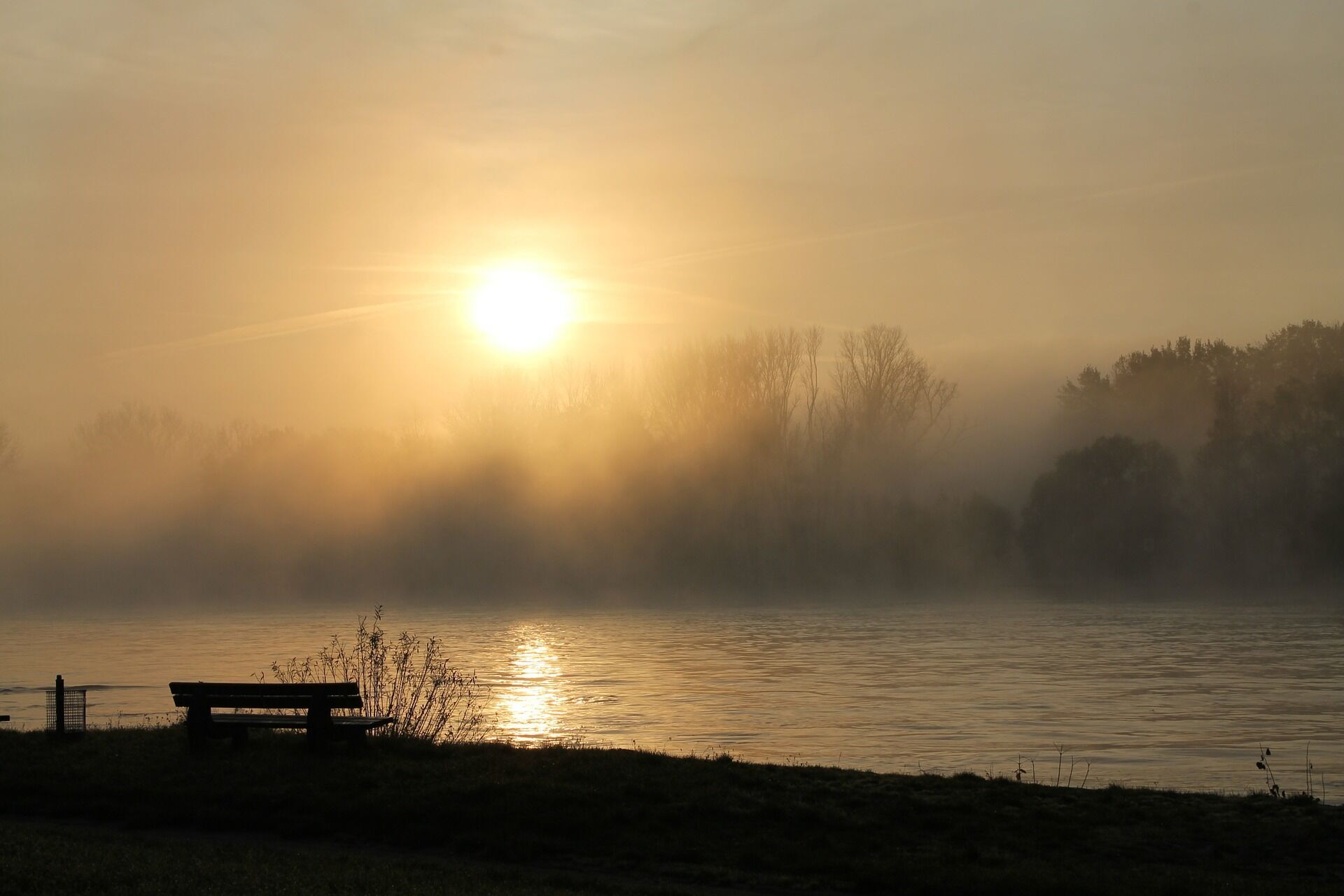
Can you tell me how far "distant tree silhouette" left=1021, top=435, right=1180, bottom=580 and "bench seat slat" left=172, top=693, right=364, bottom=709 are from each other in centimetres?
8819

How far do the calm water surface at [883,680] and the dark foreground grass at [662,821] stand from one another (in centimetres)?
589

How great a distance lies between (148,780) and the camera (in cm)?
1598

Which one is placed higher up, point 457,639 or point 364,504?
point 364,504

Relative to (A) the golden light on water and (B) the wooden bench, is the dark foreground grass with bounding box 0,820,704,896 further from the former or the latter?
(A) the golden light on water

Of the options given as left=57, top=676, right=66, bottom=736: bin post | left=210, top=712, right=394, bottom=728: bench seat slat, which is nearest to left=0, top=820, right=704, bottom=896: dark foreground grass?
left=210, top=712, right=394, bottom=728: bench seat slat

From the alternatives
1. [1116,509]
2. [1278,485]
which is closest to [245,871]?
[1278,485]

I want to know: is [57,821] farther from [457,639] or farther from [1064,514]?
[1064,514]

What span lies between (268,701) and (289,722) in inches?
14.9

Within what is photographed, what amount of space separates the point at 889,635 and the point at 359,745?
149 ft

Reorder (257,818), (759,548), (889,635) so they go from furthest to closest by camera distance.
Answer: (759,548)
(889,635)
(257,818)

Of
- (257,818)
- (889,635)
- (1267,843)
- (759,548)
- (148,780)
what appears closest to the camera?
(1267,843)

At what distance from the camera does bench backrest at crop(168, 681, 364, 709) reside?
16578mm

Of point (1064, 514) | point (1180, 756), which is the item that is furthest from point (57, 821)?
point (1064, 514)

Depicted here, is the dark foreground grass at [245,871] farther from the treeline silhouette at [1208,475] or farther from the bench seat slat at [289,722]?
the treeline silhouette at [1208,475]
